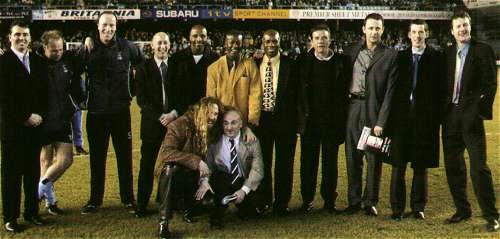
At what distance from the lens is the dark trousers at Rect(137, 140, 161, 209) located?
5234 millimetres

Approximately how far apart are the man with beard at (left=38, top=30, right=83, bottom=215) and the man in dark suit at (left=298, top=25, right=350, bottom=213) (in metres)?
2.26

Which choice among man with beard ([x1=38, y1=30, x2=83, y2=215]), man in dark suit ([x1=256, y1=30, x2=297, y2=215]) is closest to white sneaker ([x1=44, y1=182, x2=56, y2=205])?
man with beard ([x1=38, y1=30, x2=83, y2=215])

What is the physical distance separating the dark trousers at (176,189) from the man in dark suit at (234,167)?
0.43 feet

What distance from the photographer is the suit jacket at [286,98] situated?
5066mm

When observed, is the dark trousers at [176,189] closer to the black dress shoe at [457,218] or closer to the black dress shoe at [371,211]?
the black dress shoe at [371,211]

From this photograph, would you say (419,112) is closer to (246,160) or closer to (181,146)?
(246,160)

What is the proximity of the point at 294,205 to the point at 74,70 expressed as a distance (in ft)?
8.67

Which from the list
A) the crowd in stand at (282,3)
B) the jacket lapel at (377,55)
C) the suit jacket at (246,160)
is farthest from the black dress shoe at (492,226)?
the crowd in stand at (282,3)

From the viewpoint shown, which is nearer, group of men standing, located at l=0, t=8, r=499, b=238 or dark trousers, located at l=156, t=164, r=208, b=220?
dark trousers, located at l=156, t=164, r=208, b=220

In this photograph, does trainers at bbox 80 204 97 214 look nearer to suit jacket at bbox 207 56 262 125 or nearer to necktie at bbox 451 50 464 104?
suit jacket at bbox 207 56 262 125

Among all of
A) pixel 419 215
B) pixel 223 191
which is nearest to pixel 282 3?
pixel 419 215

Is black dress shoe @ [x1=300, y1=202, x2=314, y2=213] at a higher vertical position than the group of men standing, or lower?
lower

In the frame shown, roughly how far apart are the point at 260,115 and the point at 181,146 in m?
0.85

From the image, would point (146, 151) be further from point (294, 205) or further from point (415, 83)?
point (415, 83)
